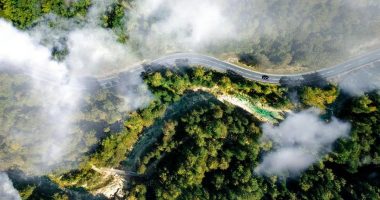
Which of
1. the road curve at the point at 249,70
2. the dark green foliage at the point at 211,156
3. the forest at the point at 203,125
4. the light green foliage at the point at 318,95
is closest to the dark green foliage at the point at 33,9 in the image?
the forest at the point at 203,125

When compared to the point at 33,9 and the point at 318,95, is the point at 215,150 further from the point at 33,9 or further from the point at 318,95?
the point at 33,9

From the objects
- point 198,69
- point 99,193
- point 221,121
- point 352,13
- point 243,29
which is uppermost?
point 352,13

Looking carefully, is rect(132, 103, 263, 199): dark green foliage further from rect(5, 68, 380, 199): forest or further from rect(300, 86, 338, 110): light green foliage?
rect(300, 86, 338, 110): light green foliage

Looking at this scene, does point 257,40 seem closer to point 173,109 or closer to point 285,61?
point 285,61

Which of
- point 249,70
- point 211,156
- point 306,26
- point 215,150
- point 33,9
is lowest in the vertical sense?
point 211,156

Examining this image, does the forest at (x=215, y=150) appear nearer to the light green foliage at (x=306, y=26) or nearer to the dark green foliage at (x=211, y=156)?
the dark green foliage at (x=211, y=156)

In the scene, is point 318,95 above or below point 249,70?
below

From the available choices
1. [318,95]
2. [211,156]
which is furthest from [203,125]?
[318,95]

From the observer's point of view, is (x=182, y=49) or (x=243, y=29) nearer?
(x=243, y=29)

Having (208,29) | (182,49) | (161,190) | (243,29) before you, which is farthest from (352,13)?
(161,190)
